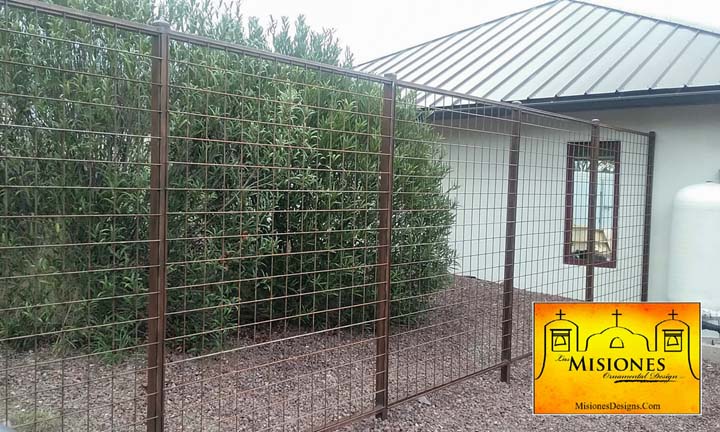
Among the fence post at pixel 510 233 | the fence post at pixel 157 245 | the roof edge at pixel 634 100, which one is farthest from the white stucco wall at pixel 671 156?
the fence post at pixel 157 245

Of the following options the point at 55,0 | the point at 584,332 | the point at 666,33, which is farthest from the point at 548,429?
the point at 666,33

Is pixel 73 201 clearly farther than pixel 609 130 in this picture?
No

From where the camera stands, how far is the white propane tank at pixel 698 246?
5.82m

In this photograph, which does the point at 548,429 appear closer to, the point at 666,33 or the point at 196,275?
the point at 196,275

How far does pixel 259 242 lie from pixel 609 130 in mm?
4649

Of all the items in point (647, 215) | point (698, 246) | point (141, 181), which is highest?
point (141, 181)

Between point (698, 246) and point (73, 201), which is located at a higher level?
point (73, 201)

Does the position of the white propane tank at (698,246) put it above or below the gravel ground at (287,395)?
above

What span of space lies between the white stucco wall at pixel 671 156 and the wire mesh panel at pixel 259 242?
376 cm

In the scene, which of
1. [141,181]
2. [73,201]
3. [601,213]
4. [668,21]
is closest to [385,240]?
[141,181]

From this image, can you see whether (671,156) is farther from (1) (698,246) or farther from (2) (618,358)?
(2) (618,358)

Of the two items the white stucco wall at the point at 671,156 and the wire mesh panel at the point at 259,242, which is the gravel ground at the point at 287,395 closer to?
the wire mesh panel at the point at 259,242

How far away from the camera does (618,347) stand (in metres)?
3.74

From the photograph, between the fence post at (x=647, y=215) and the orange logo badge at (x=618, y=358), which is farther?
the fence post at (x=647, y=215)
